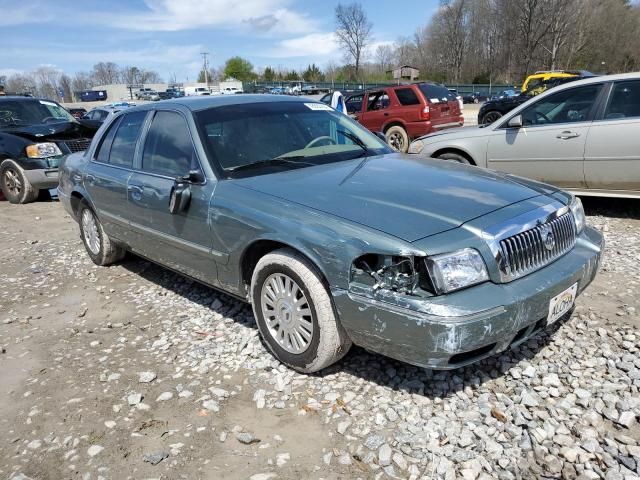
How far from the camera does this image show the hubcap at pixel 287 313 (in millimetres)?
2812

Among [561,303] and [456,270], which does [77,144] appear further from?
[561,303]

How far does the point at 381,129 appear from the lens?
13.2 meters

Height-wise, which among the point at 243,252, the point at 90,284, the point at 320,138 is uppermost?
the point at 320,138

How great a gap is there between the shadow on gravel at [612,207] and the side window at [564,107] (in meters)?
1.18

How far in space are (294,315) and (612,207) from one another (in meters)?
5.18

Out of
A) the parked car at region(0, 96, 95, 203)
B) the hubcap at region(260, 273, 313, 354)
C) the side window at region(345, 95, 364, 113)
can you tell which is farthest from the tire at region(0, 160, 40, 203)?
the side window at region(345, 95, 364, 113)

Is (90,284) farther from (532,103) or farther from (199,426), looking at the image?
(532,103)

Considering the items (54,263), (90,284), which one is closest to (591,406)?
(90,284)

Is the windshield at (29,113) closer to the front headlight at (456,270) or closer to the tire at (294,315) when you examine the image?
the tire at (294,315)

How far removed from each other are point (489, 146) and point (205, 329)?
4.42 metres

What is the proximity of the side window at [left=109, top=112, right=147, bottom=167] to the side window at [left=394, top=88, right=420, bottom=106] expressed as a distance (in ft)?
31.0

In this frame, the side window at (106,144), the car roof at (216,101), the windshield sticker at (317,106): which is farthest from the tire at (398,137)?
the side window at (106,144)

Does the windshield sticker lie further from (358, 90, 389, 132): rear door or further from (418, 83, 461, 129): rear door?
(358, 90, 389, 132): rear door

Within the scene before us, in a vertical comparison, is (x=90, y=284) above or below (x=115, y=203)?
below
